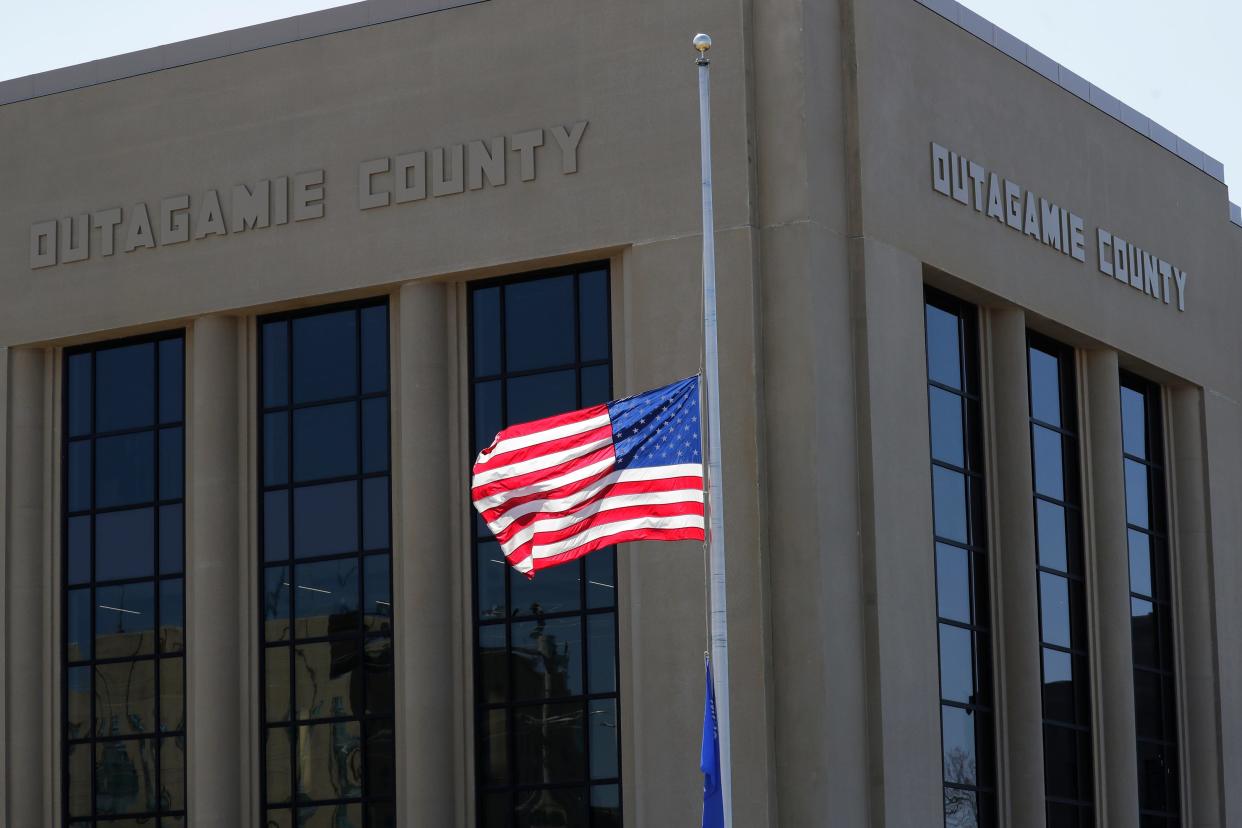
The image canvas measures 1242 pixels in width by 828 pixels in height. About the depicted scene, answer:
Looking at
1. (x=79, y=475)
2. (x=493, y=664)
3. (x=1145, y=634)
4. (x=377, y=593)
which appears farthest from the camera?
(x=1145, y=634)

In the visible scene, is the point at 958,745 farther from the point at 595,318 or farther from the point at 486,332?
the point at 486,332

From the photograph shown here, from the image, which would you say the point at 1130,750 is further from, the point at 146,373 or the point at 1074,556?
the point at 146,373

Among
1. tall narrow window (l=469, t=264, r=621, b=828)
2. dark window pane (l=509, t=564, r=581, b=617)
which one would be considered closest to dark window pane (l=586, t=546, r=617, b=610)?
tall narrow window (l=469, t=264, r=621, b=828)

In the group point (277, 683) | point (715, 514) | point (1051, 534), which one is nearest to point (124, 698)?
point (277, 683)

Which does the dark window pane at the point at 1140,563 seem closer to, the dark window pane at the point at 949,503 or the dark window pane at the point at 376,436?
the dark window pane at the point at 949,503

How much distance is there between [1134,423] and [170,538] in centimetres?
1416

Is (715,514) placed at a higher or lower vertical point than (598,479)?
lower

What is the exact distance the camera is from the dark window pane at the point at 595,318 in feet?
88.5

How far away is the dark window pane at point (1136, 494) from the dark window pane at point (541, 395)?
935 centimetres

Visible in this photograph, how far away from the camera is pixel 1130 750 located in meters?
30.1

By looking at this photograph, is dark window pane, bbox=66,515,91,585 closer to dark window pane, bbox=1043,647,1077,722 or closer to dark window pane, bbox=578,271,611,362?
A: dark window pane, bbox=578,271,611,362

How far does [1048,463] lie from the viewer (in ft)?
99.5

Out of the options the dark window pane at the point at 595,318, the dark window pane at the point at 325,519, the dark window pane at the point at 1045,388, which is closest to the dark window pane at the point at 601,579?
the dark window pane at the point at 595,318

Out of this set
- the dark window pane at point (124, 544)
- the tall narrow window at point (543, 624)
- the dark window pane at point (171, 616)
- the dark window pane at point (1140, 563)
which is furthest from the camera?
the dark window pane at point (1140, 563)
